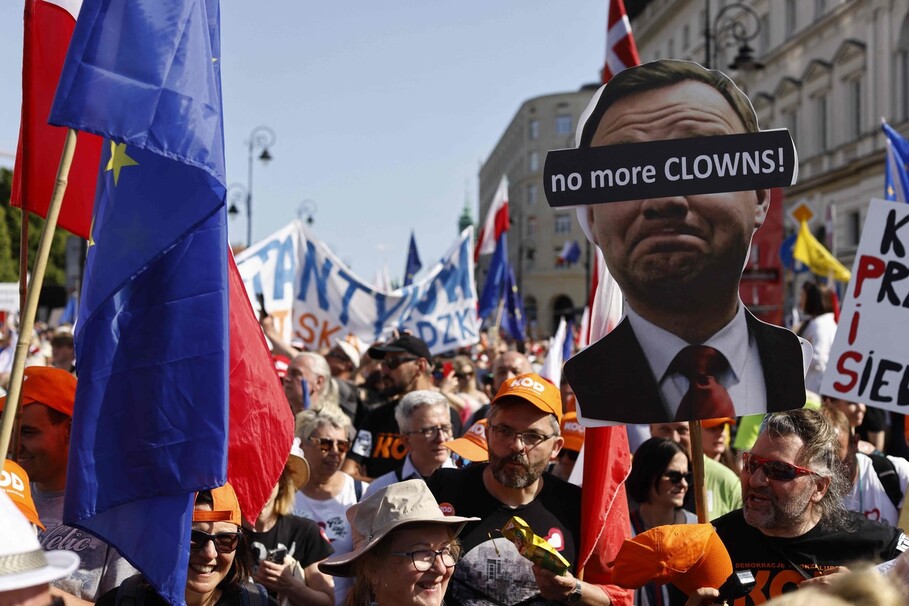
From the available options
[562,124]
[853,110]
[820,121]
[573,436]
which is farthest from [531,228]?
[573,436]

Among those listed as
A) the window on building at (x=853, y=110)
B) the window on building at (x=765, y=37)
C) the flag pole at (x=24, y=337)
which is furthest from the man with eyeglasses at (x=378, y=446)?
the window on building at (x=765, y=37)

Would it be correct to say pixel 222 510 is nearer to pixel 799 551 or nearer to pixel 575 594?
pixel 575 594

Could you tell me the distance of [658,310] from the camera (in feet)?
12.6

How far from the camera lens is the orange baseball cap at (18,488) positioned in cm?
337

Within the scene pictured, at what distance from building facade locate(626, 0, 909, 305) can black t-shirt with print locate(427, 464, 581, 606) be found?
28.7 m

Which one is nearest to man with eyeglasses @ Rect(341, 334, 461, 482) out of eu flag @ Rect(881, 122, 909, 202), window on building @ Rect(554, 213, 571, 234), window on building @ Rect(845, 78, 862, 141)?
eu flag @ Rect(881, 122, 909, 202)

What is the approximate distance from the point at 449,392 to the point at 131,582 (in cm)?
589

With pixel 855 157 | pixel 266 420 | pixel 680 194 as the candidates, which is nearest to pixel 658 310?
pixel 680 194

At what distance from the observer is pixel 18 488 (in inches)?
135

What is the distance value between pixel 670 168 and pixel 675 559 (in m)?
1.31

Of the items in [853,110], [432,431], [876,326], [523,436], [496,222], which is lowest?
[432,431]

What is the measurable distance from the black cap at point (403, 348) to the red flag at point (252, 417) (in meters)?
3.52

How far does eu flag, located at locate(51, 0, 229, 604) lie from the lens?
3.23 m

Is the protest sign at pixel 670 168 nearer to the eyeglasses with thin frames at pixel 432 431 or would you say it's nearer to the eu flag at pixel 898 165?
the eyeglasses with thin frames at pixel 432 431
